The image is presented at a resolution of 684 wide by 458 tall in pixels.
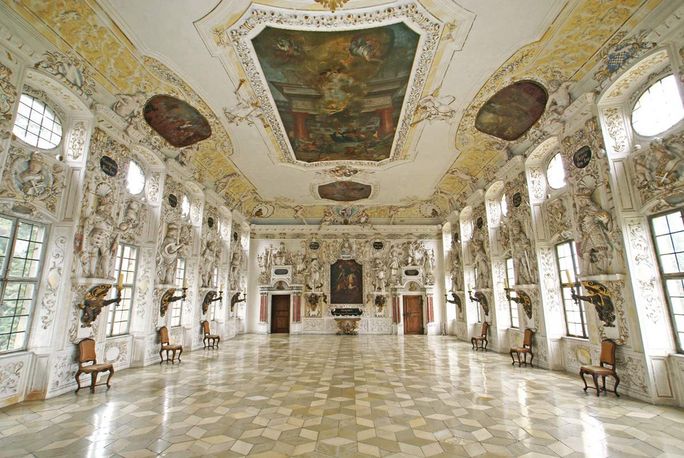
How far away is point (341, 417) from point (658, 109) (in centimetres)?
806

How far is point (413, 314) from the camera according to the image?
1794 cm

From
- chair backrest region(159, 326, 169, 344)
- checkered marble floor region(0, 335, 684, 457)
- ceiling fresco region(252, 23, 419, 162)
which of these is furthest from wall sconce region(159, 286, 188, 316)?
ceiling fresco region(252, 23, 419, 162)

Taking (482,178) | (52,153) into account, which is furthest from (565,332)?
(52,153)

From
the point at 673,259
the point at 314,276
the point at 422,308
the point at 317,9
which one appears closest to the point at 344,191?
the point at 314,276

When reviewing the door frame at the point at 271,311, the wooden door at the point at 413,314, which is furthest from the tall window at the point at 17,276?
the wooden door at the point at 413,314

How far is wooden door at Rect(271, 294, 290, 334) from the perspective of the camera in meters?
18.4

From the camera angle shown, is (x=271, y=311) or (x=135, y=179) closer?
(x=135, y=179)

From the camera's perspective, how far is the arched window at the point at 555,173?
8697 millimetres

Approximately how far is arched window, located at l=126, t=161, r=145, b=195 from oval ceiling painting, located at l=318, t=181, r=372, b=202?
25.2 feet

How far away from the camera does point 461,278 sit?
1521cm

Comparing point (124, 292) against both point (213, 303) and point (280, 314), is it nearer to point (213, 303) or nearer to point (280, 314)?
point (213, 303)

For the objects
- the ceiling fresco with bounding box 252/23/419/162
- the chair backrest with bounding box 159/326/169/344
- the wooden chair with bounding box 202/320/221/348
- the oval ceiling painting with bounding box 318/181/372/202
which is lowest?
the wooden chair with bounding box 202/320/221/348

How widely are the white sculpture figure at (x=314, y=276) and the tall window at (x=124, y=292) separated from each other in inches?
395

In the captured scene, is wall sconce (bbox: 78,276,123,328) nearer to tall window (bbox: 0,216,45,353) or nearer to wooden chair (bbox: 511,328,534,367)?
tall window (bbox: 0,216,45,353)
